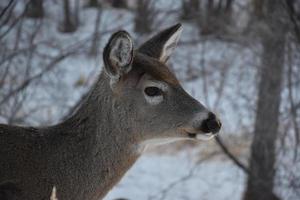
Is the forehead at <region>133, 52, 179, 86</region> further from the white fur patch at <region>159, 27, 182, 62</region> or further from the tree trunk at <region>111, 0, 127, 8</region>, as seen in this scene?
the tree trunk at <region>111, 0, 127, 8</region>

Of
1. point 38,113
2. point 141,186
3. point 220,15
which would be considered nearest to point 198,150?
point 141,186

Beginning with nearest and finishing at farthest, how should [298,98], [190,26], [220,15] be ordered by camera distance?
[298,98] < [220,15] < [190,26]

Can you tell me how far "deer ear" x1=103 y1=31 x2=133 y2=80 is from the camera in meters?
4.27

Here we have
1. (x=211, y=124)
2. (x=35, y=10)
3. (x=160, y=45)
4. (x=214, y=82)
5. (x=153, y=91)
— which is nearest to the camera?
(x=211, y=124)

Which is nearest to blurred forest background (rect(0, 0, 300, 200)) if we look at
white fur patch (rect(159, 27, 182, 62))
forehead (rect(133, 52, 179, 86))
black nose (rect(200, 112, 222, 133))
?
white fur patch (rect(159, 27, 182, 62))

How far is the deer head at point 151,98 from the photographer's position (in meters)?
4.38

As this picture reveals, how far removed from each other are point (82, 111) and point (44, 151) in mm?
336

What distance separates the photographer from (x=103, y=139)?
4523mm

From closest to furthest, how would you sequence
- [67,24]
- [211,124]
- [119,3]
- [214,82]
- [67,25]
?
[211,124], [214,82], [67,25], [67,24], [119,3]

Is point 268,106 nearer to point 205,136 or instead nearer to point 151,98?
point 151,98

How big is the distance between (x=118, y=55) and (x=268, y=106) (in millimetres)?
6114

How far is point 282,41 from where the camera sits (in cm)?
984

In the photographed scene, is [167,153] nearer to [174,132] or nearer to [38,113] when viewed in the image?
[38,113]

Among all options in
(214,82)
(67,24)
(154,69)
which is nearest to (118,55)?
(154,69)
